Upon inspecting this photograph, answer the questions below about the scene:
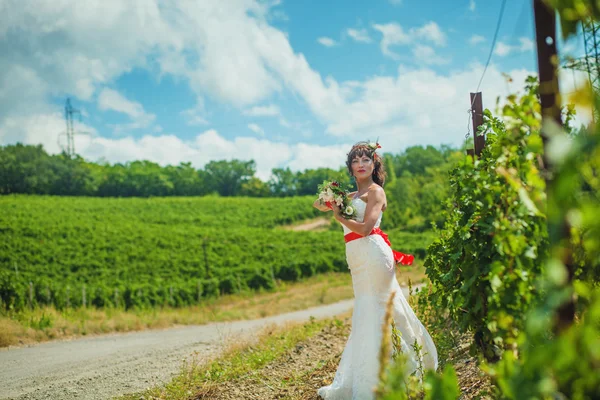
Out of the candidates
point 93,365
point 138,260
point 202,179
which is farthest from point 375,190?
point 202,179

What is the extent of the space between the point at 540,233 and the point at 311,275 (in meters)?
28.0

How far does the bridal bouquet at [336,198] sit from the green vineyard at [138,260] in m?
14.1

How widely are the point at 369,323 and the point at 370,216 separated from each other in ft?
3.08

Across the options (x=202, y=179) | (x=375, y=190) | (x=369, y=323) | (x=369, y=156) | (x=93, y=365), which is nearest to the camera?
(x=369, y=323)

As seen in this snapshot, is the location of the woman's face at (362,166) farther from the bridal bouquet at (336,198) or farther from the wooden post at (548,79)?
the wooden post at (548,79)

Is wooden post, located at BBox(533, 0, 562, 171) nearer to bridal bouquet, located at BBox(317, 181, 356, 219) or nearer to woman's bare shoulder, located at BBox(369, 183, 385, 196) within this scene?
woman's bare shoulder, located at BBox(369, 183, 385, 196)

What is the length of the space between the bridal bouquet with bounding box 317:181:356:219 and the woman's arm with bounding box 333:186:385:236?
9cm

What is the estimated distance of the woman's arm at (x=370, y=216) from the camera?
4633 mm

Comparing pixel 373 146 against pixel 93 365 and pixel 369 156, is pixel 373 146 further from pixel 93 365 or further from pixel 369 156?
pixel 93 365

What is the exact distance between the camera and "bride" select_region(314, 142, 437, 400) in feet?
14.7

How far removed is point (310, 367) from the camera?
6.24 metres

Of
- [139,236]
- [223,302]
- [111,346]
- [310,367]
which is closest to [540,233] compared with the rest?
[310,367]

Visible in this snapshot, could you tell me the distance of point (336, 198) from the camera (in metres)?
4.89

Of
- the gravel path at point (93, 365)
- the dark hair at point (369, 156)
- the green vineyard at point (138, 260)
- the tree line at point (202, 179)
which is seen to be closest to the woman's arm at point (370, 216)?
the dark hair at point (369, 156)
